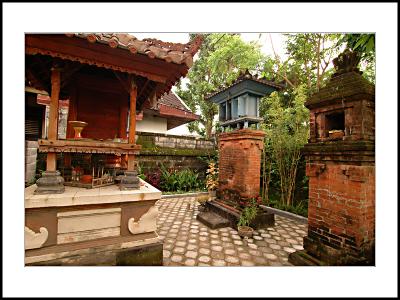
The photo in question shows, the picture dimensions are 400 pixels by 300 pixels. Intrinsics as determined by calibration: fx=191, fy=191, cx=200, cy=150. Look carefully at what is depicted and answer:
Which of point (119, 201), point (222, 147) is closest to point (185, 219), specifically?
point (222, 147)

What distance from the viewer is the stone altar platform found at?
234cm

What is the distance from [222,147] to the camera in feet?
19.7

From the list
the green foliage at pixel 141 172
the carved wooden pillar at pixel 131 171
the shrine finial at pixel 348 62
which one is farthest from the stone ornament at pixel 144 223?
the green foliage at pixel 141 172

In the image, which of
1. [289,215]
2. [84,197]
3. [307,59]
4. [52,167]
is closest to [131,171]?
[84,197]

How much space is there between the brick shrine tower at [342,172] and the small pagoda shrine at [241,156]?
69.4 inches

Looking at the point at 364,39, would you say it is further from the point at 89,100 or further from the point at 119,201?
the point at 89,100

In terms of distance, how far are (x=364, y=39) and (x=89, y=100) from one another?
4686mm

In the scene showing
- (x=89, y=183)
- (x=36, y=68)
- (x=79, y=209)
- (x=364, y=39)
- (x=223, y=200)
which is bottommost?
(x=223, y=200)

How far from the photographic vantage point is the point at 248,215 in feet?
14.7

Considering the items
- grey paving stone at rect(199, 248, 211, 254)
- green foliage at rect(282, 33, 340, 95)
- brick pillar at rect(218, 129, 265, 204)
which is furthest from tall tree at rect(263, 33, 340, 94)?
grey paving stone at rect(199, 248, 211, 254)

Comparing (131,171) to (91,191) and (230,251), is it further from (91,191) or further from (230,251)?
(230,251)

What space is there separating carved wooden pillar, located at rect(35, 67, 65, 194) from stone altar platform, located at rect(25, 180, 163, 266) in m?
0.12

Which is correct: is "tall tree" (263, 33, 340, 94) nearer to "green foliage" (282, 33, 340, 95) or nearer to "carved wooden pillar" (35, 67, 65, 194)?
"green foliage" (282, 33, 340, 95)

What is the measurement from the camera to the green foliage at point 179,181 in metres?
8.52
